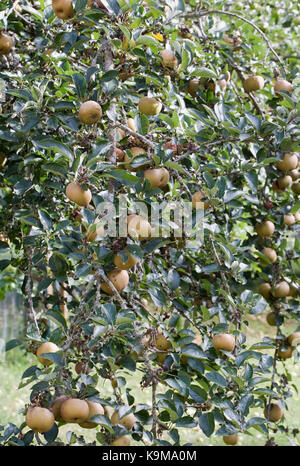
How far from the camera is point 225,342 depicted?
1.33 m

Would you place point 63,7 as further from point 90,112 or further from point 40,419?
point 40,419

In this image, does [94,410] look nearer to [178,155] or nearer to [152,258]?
[152,258]

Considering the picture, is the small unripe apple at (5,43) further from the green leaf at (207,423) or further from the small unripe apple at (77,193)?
the green leaf at (207,423)

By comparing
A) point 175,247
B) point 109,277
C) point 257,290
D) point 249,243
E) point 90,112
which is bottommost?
point 257,290

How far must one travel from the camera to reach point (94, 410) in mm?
1096

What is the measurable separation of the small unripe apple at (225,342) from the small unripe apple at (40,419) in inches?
17.7

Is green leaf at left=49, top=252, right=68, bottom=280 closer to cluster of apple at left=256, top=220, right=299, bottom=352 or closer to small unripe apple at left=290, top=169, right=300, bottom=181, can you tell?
cluster of apple at left=256, top=220, right=299, bottom=352

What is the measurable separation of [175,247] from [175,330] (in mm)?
290

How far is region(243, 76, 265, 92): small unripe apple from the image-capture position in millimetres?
1902

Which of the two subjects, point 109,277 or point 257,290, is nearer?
→ point 109,277

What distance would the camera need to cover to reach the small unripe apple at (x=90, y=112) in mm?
1171

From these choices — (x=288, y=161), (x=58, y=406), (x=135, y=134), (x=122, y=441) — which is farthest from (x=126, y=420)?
(x=288, y=161)

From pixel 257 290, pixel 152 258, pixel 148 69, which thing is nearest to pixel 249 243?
pixel 257 290

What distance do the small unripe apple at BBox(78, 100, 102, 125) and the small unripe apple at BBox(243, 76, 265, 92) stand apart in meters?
0.90
